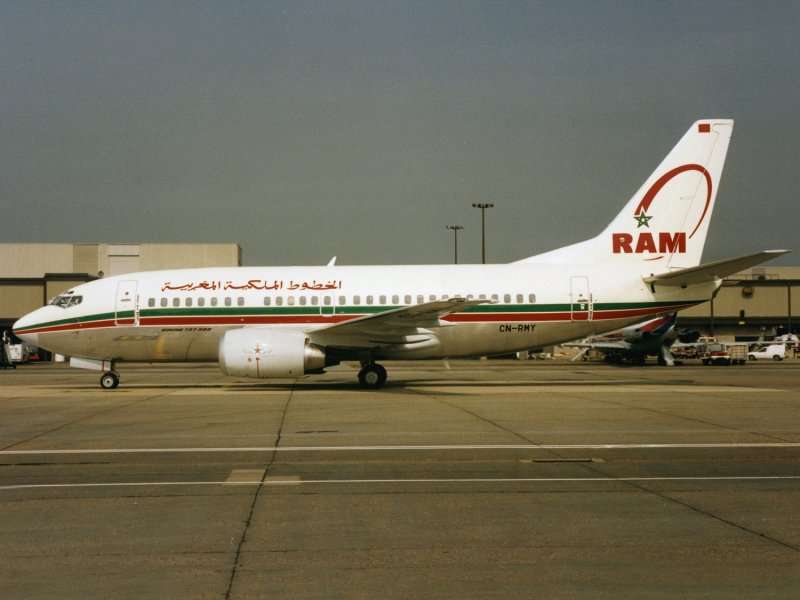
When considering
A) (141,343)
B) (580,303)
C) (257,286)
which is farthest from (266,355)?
(580,303)

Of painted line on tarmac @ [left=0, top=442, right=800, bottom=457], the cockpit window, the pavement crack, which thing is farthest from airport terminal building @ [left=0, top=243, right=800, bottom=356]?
the pavement crack

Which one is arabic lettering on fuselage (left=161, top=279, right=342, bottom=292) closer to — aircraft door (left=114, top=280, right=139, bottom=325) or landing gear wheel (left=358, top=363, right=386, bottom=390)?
aircraft door (left=114, top=280, right=139, bottom=325)

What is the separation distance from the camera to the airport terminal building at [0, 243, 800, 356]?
222 ft

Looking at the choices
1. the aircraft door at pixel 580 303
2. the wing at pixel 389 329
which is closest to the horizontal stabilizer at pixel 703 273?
the aircraft door at pixel 580 303

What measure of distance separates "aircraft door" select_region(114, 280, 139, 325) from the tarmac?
8.04 meters

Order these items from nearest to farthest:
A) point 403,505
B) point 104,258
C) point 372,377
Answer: point 403,505
point 372,377
point 104,258

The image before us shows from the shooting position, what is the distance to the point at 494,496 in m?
8.56

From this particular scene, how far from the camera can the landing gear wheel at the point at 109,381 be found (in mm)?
25625

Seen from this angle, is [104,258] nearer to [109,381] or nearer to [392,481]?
[109,381]

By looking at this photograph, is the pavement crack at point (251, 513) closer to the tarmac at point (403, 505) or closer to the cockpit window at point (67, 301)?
the tarmac at point (403, 505)

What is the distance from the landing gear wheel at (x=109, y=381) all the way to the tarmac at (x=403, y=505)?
8151mm

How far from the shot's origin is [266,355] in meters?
22.3

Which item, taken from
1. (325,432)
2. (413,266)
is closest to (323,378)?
(413,266)

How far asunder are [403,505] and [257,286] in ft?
59.2
